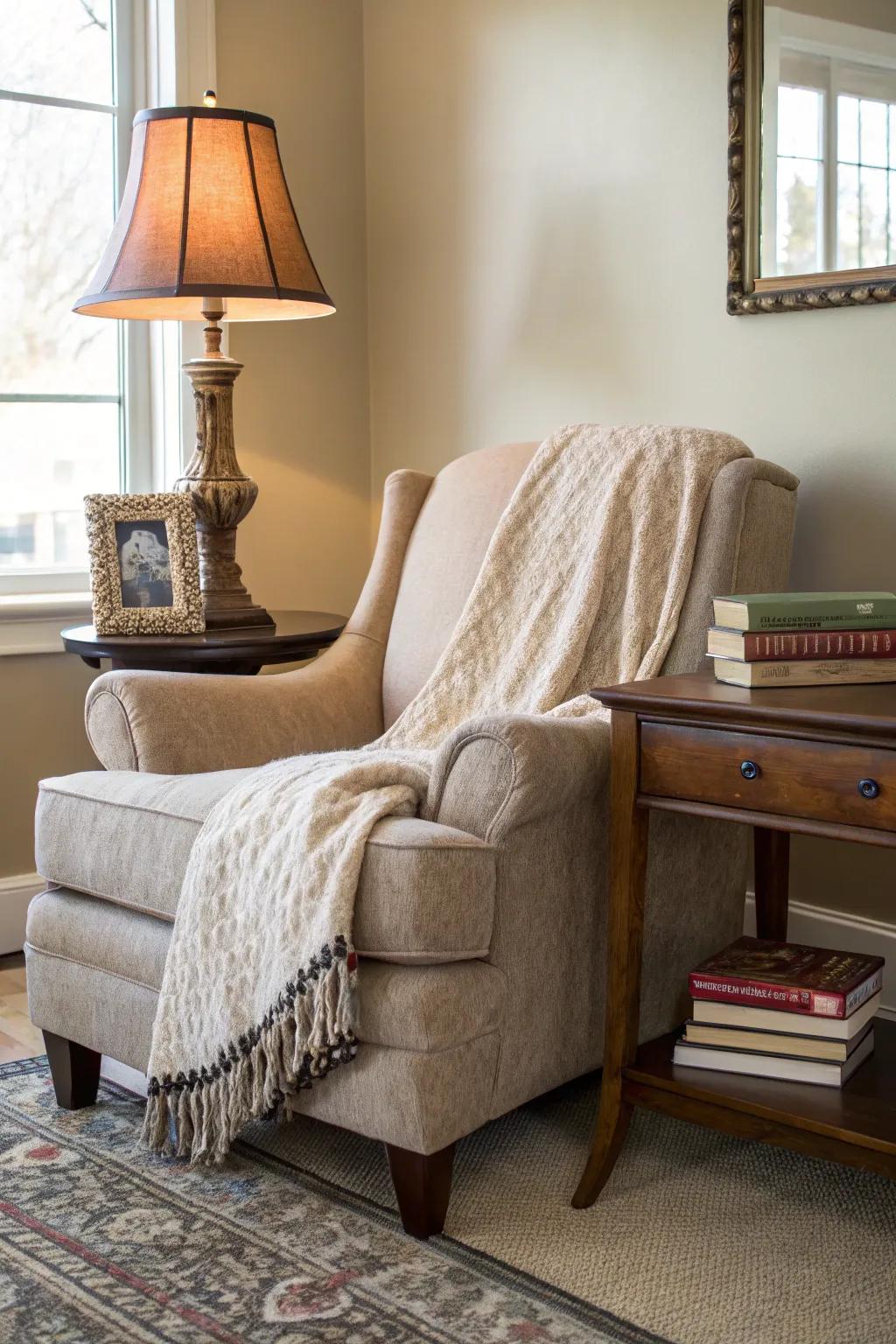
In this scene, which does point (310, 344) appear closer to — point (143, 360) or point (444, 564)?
point (143, 360)

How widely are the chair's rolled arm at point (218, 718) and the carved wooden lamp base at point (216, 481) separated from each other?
0.28m

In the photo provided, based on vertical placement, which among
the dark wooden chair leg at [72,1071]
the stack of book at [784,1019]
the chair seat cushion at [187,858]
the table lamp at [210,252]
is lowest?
the dark wooden chair leg at [72,1071]

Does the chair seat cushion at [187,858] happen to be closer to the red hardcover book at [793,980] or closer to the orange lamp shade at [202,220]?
the red hardcover book at [793,980]

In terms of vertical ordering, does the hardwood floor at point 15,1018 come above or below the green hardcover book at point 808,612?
below

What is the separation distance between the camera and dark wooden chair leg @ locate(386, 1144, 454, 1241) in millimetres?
1656

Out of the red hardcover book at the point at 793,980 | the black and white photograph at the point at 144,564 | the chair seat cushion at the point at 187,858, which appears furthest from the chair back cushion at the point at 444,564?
the red hardcover book at the point at 793,980

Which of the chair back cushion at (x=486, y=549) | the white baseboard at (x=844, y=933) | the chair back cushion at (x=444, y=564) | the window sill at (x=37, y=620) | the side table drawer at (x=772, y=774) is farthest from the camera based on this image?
the window sill at (x=37, y=620)

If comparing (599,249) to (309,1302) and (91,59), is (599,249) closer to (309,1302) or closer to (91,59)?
(91,59)

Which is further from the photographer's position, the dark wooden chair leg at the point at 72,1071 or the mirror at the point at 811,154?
the mirror at the point at 811,154

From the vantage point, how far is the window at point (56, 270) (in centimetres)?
288

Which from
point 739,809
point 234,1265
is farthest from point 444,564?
point 234,1265

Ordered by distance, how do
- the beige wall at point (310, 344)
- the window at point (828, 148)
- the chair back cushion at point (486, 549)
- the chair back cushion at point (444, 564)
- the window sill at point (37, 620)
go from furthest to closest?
the beige wall at point (310, 344) < the window sill at point (37, 620) < the chair back cushion at point (444, 564) < the window at point (828, 148) < the chair back cushion at point (486, 549)

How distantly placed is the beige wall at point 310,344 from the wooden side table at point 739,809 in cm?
160

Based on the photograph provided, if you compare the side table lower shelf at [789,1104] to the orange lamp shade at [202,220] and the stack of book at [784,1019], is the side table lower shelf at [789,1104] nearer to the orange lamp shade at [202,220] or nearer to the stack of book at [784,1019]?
the stack of book at [784,1019]
